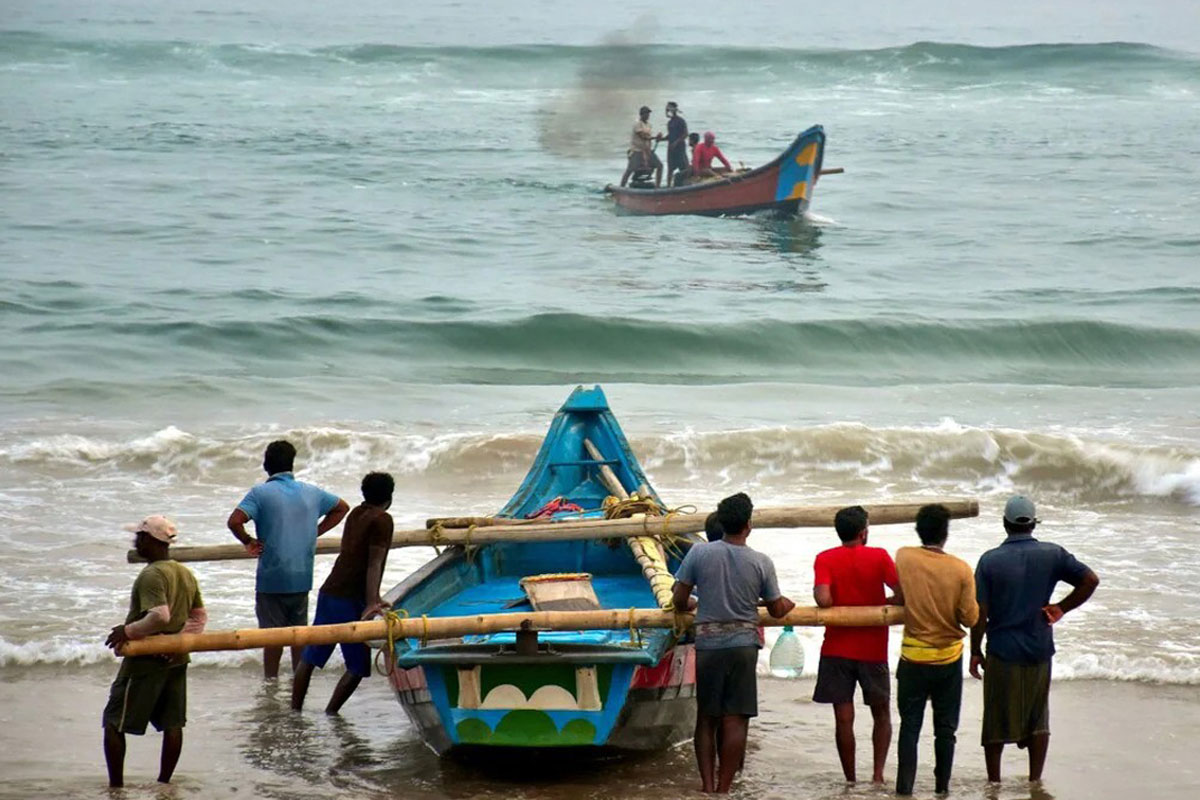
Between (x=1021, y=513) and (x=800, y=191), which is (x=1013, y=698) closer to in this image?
(x=1021, y=513)

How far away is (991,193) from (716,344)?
43.6 feet

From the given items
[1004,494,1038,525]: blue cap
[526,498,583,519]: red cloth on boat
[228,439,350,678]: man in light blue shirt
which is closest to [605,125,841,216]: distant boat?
[526,498,583,519]: red cloth on boat

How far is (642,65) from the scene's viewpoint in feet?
175

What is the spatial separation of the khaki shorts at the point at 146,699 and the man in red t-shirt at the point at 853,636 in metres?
2.52

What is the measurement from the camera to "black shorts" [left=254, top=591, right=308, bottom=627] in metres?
7.53

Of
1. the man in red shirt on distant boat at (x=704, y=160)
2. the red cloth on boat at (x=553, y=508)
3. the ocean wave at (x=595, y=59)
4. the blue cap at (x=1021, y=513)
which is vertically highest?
the ocean wave at (x=595, y=59)

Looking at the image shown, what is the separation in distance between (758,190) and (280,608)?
1974 cm

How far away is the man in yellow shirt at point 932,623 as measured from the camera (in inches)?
237

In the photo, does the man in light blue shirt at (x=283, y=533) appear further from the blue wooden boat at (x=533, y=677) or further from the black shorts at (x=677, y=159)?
the black shorts at (x=677, y=159)

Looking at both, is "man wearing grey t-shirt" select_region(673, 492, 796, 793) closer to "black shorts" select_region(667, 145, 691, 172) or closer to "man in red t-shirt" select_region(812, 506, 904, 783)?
"man in red t-shirt" select_region(812, 506, 904, 783)

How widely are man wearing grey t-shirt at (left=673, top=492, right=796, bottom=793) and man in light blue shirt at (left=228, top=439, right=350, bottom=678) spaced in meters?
2.00

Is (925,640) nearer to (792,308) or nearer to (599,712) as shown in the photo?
(599,712)

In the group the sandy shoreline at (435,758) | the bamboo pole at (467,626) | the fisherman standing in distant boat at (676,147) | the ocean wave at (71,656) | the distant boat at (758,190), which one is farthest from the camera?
the distant boat at (758,190)

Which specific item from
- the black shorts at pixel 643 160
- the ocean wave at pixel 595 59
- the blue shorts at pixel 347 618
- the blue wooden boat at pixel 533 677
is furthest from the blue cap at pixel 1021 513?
the ocean wave at pixel 595 59
